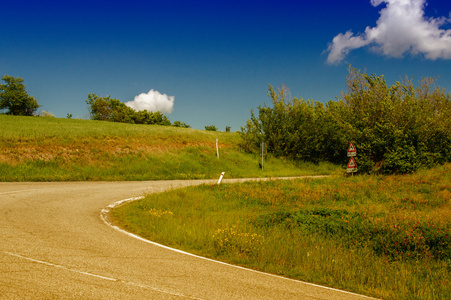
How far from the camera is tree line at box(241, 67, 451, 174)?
20141 mm

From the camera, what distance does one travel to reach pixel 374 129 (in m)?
21.0

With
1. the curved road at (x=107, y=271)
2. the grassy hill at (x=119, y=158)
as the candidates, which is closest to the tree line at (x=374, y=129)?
the grassy hill at (x=119, y=158)

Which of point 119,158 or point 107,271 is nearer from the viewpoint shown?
point 107,271

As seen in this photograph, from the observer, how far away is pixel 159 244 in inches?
273

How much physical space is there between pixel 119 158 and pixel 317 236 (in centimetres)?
1974

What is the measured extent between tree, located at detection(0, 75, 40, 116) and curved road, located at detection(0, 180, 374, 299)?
87360 mm

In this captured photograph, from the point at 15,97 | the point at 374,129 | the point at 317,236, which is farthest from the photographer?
the point at 15,97

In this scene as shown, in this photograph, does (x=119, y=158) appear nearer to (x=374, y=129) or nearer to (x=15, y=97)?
(x=374, y=129)

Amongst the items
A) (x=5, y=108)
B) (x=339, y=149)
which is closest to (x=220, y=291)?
(x=339, y=149)

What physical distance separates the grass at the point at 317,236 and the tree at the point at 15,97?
85.9 metres

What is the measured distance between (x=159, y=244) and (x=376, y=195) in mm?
11384

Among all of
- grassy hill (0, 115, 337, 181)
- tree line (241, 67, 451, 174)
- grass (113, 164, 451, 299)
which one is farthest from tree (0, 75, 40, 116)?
grass (113, 164, 451, 299)

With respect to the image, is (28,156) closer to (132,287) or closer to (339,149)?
(132,287)

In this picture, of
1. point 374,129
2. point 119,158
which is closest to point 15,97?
point 119,158
